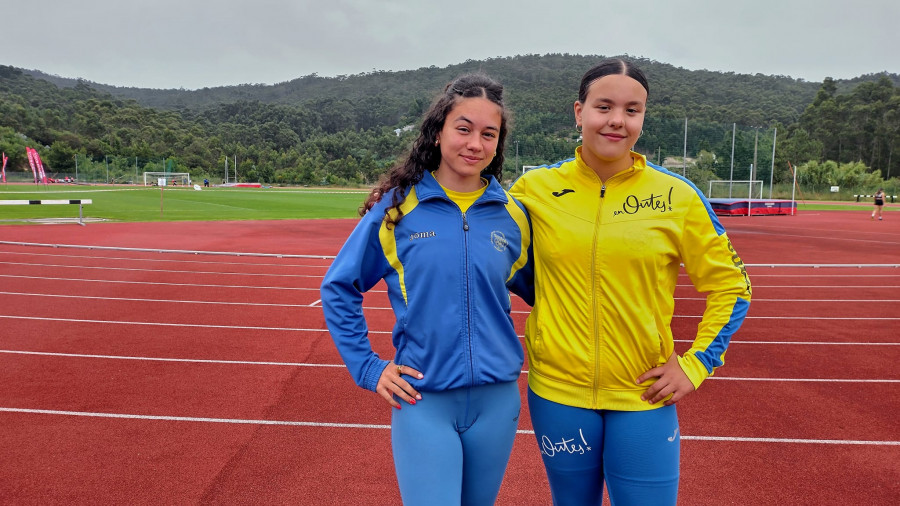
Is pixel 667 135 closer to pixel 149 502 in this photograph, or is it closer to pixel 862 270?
pixel 862 270

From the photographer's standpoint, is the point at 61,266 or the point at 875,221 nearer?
the point at 61,266

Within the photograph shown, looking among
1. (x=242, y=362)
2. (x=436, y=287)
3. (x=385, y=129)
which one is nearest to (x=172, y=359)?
(x=242, y=362)

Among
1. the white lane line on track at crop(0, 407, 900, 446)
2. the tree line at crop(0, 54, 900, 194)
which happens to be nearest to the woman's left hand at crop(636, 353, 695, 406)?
the white lane line on track at crop(0, 407, 900, 446)

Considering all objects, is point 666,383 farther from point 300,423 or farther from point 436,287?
point 300,423

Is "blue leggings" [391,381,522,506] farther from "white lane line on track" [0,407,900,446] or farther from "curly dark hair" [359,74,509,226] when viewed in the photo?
"white lane line on track" [0,407,900,446]

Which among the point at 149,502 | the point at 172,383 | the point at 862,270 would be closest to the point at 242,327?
the point at 172,383

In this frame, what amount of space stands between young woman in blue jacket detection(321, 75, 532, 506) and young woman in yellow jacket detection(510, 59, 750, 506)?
Answer: 0.42 feet

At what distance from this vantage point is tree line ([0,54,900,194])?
108ft

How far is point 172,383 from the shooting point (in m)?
4.43

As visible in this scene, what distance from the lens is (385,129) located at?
86562mm

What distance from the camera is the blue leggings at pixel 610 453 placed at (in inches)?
66.2

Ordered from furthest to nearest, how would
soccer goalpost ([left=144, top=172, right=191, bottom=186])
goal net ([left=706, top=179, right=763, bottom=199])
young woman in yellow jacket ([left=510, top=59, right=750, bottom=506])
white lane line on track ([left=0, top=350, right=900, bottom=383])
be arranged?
soccer goalpost ([left=144, top=172, right=191, bottom=186]), goal net ([left=706, top=179, right=763, bottom=199]), white lane line on track ([left=0, top=350, right=900, bottom=383]), young woman in yellow jacket ([left=510, top=59, right=750, bottom=506])

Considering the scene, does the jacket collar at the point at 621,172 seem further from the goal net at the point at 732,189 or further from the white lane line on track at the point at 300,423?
the goal net at the point at 732,189

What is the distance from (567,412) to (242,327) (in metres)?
4.91
